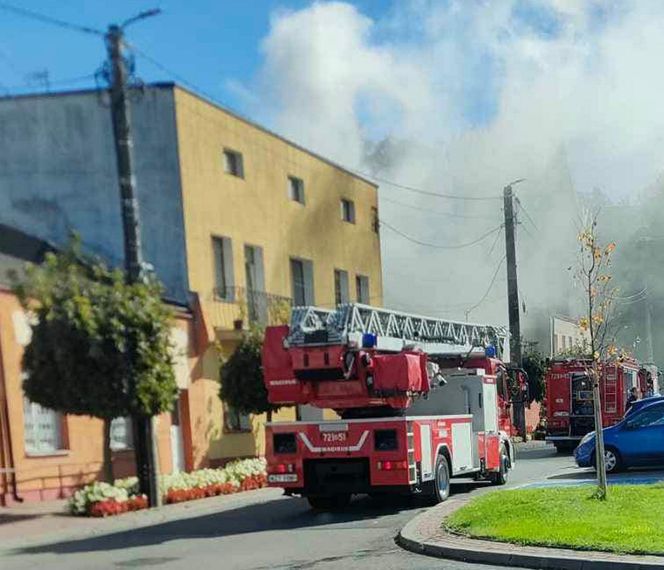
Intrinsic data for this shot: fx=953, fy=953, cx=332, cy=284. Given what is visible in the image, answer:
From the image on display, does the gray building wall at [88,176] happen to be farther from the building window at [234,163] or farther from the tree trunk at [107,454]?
the tree trunk at [107,454]

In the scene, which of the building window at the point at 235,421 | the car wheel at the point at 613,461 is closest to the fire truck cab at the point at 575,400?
the car wheel at the point at 613,461

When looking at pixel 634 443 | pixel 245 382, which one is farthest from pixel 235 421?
→ pixel 634 443

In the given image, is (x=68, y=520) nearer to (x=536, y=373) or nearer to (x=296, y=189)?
(x=296, y=189)

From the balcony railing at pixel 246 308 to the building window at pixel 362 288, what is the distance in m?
6.45

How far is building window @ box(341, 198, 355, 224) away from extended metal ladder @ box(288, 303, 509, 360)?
13231 mm

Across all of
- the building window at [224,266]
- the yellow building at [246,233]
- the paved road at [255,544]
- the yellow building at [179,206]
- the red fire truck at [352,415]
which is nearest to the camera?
the paved road at [255,544]

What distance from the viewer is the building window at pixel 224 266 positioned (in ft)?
79.0

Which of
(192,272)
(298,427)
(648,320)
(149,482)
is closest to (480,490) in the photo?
(298,427)

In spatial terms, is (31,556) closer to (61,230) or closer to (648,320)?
(61,230)

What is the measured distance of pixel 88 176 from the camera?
22938 millimetres

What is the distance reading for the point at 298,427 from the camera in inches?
559

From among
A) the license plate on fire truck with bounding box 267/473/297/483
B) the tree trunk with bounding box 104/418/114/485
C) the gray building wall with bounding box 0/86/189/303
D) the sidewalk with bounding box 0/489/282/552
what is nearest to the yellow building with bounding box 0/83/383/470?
the gray building wall with bounding box 0/86/189/303

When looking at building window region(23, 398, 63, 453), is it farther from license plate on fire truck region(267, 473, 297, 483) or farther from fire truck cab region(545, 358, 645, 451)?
fire truck cab region(545, 358, 645, 451)

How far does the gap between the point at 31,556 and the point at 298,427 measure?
4.20 m
